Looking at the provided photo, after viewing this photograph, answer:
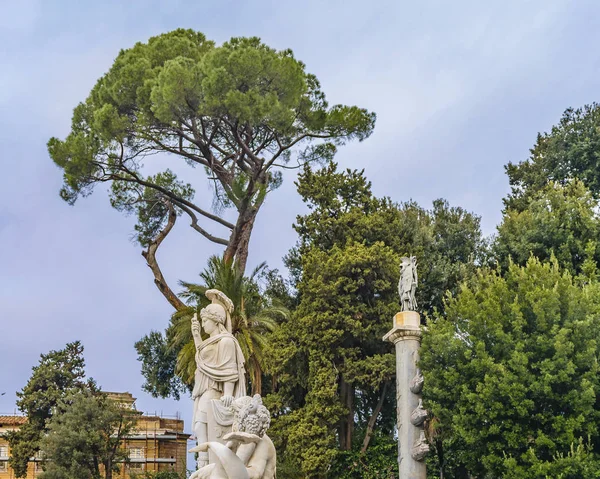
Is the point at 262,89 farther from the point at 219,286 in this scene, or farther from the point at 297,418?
the point at 297,418

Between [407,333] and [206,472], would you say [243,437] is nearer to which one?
[206,472]

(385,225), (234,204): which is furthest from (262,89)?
(385,225)

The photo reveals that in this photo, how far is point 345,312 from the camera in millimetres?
23438

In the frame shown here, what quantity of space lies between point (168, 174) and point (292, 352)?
38.2ft

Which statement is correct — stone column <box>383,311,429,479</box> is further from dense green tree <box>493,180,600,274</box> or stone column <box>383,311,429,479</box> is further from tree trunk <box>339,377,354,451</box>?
tree trunk <box>339,377,354,451</box>

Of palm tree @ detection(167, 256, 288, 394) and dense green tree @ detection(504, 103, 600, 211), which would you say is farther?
dense green tree @ detection(504, 103, 600, 211)

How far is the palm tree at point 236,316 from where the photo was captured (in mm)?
21141

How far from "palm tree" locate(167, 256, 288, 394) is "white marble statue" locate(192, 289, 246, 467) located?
9.83 meters

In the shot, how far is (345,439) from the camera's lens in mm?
24047

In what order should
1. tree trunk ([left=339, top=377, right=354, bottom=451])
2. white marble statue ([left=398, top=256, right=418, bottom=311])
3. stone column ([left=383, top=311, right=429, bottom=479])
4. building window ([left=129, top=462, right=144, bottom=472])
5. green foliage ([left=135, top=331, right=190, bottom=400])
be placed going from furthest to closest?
building window ([left=129, top=462, right=144, bottom=472]) → green foliage ([left=135, top=331, right=190, bottom=400]) → tree trunk ([left=339, top=377, right=354, bottom=451]) → white marble statue ([left=398, top=256, right=418, bottom=311]) → stone column ([left=383, top=311, right=429, bottom=479])

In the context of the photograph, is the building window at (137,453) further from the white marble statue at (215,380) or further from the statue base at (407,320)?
the white marble statue at (215,380)

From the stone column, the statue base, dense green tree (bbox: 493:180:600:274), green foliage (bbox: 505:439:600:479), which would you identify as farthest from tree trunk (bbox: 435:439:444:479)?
dense green tree (bbox: 493:180:600:274)

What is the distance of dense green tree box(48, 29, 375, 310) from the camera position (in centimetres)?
2559

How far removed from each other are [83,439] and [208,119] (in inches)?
437
